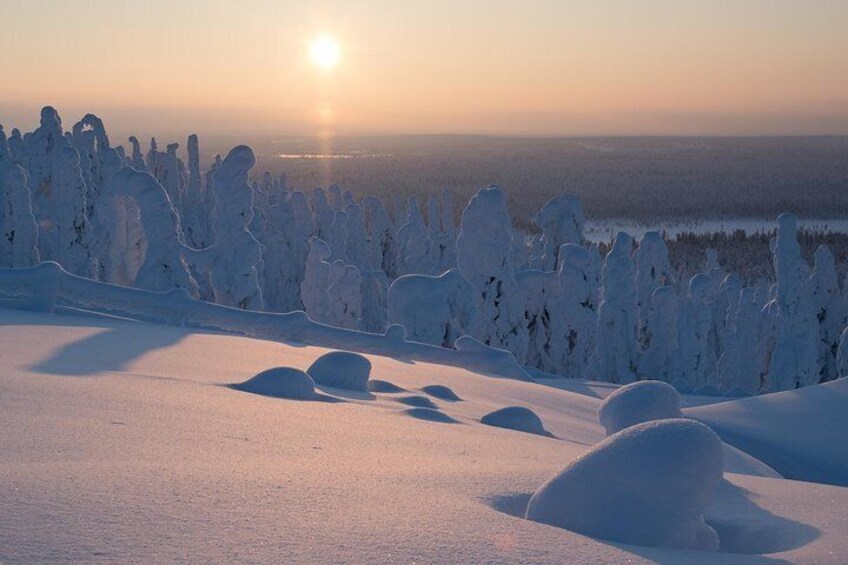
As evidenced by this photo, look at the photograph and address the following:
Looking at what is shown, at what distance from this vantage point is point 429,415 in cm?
679

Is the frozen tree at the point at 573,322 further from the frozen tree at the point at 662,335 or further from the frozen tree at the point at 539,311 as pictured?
the frozen tree at the point at 662,335

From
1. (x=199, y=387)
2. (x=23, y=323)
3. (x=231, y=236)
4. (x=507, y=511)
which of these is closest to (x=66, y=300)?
(x=23, y=323)

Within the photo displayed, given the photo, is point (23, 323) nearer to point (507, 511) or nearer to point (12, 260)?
point (507, 511)

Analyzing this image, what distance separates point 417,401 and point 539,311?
22.0m

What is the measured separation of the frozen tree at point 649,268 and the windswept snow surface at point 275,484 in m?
25.0

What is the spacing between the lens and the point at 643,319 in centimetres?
3089

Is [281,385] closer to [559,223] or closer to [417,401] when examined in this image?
[417,401]

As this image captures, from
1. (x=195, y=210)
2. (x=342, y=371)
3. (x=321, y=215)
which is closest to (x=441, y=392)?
(x=342, y=371)

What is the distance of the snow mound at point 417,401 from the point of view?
7.57 metres

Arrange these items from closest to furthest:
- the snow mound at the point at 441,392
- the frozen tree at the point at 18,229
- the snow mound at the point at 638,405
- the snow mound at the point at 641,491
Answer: the snow mound at the point at 641,491
the snow mound at the point at 638,405
the snow mound at the point at 441,392
the frozen tree at the point at 18,229

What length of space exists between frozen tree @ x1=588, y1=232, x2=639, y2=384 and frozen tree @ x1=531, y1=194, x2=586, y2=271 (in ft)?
22.2

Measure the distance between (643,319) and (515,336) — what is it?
6.89 metres

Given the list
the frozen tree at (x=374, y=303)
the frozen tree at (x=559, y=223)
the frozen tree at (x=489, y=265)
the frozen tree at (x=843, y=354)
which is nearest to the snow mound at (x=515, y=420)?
the frozen tree at (x=489, y=265)

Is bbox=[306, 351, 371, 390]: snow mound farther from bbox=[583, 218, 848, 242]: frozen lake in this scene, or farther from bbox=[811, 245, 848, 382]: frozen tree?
bbox=[583, 218, 848, 242]: frozen lake
